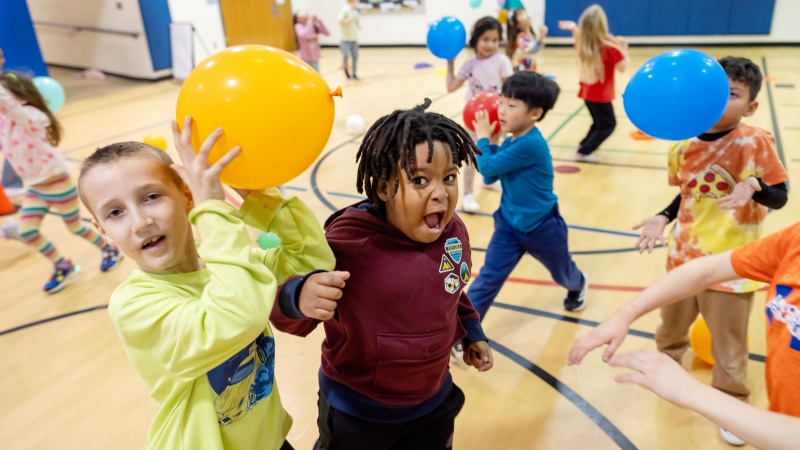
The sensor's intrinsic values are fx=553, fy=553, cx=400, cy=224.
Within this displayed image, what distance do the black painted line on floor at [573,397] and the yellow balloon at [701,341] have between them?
580 mm

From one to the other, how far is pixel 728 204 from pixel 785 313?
850mm

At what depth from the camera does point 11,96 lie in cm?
307

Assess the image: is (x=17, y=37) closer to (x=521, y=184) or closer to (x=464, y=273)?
(x=521, y=184)

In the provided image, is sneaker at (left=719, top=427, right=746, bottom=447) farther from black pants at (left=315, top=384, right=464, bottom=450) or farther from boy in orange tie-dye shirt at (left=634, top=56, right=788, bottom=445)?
black pants at (left=315, top=384, right=464, bottom=450)

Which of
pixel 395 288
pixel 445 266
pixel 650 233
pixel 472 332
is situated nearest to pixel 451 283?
pixel 445 266

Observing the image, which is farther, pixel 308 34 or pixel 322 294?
pixel 308 34

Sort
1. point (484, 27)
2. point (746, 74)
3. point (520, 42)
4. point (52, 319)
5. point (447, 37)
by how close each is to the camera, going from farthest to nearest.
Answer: point (520, 42), point (484, 27), point (447, 37), point (52, 319), point (746, 74)

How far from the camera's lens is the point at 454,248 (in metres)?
1.35

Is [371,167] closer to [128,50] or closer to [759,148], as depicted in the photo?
[759,148]

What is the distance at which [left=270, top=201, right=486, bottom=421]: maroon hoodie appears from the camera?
48.9 inches

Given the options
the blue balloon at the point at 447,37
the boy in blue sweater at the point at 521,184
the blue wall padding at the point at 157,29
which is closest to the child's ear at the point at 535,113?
the boy in blue sweater at the point at 521,184

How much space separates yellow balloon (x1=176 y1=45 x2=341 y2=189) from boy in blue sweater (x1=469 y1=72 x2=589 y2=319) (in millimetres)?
1406

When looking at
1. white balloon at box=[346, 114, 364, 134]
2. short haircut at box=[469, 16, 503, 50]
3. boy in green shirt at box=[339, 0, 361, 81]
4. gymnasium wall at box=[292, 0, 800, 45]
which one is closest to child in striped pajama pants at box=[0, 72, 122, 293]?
short haircut at box=[469, 16, 503, 50]

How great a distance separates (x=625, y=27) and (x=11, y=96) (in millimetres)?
11507
